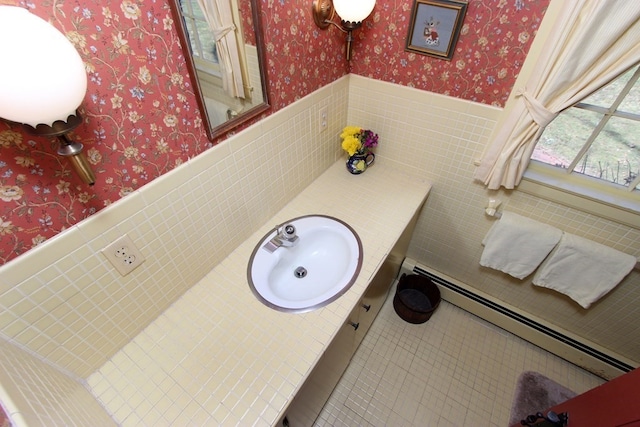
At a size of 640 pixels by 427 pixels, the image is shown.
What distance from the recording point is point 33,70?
0.46 meters

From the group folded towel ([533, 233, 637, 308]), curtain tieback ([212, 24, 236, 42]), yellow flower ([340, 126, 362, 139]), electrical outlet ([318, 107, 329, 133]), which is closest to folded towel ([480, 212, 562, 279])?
folded towel ([533, 233, 637, 308])

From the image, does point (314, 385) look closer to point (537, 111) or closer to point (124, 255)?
point (124, 255)

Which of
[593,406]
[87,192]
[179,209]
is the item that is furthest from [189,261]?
[593,406]

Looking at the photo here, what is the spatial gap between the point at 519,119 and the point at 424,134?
0.43 m

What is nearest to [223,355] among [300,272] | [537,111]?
[300,272]

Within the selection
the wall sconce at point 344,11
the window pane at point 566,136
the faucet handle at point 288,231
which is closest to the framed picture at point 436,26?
the wall sconce at point 344,11

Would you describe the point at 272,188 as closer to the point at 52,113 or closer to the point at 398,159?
the point at 398,159

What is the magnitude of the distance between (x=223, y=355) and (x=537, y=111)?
1.44 meters

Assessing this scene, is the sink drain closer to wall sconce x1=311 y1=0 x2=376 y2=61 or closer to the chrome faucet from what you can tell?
the chrome faucet

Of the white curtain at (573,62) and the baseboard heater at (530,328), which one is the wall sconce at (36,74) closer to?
the white curtain at (573,62)

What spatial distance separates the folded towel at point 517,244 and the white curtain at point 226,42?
4.58 ft

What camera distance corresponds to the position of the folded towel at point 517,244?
144 cm

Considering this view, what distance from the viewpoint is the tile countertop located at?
891 mm

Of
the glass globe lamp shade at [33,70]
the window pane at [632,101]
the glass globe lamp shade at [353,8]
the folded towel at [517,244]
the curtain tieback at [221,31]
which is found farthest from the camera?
the folded towel at [517,244]
